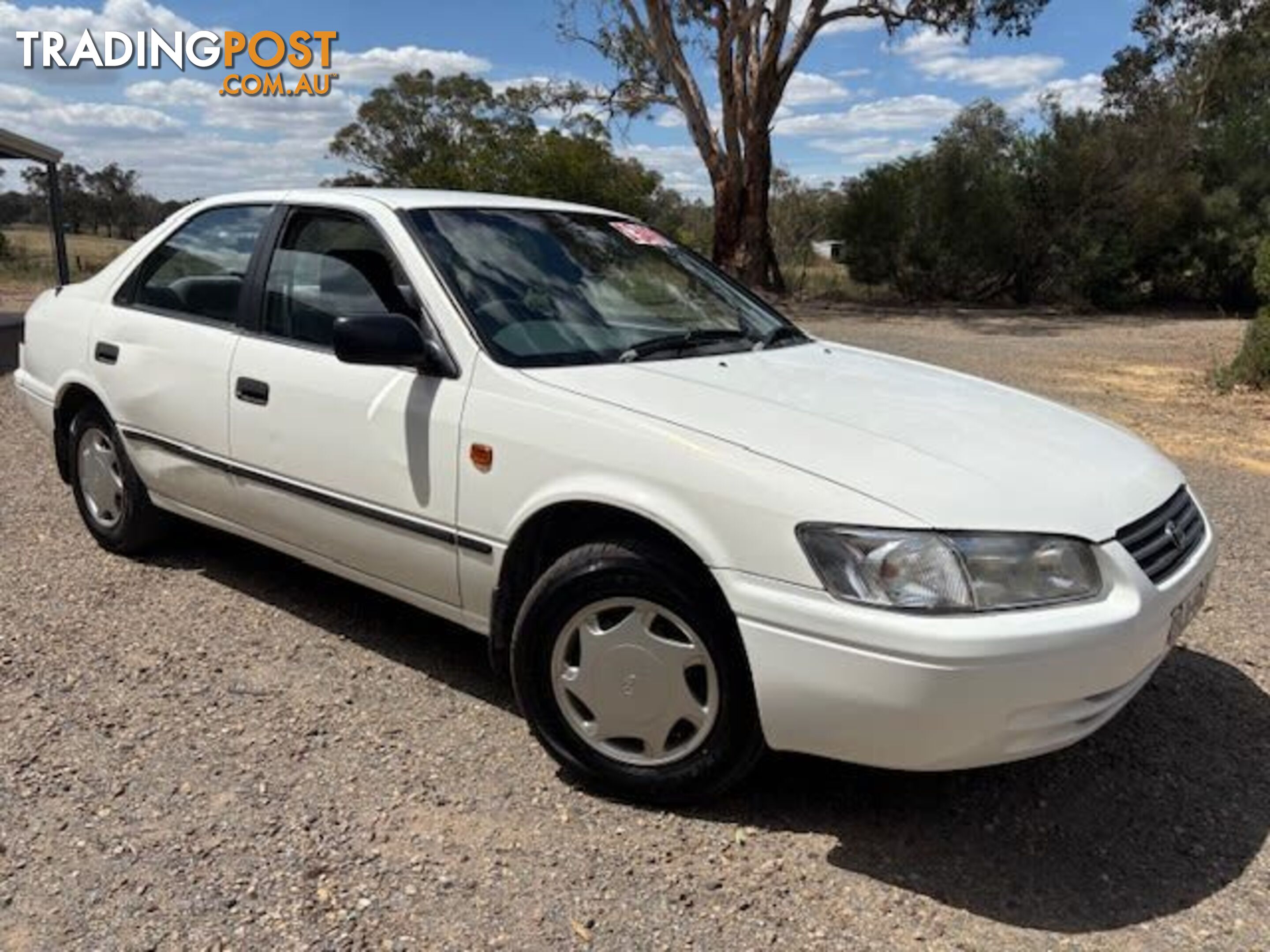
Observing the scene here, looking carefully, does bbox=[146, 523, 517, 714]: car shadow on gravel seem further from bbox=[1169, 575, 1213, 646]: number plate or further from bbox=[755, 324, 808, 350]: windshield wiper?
bbox=[1169, 575, 1213, 646]: number plate

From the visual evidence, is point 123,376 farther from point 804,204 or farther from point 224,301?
point 804,204

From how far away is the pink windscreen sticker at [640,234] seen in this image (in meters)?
4.28

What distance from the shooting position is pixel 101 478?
16.2 feet

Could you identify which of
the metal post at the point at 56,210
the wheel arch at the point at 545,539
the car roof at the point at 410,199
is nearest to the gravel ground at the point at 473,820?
the wheel arch at the point at 545,539

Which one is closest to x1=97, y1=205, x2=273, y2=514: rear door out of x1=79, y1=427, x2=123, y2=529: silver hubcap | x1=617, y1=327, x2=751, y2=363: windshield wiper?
x1=79, y1=427, x2=123, y2=529: silver hubcap

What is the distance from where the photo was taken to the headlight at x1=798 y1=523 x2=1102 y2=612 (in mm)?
2500

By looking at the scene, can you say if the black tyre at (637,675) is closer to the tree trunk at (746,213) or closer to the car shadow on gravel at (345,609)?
the car shadow on gravel at (345,609)

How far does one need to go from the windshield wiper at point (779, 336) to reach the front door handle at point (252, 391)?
1.71 meters

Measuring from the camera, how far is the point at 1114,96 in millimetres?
37000

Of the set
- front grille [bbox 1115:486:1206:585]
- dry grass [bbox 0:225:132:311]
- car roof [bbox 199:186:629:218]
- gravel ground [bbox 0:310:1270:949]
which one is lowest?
dry grass [bbox 0:225:132:311]

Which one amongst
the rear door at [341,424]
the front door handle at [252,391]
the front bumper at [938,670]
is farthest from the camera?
the front door handle at [252,391]

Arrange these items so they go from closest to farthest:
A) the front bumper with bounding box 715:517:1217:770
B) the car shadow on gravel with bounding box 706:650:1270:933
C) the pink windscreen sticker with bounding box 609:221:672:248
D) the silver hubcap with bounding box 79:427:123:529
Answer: the front bumper with bounding box 715:517:1217:770 → the car shadow on gravel with bounding box 706:650:1270:933 → the pink windscreen sticker with bounding box 609:221:672:248 → the silver hubcap with bounding box 79:427:123:529

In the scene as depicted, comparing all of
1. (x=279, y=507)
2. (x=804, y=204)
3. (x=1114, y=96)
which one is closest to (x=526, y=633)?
(x=279, y=507)

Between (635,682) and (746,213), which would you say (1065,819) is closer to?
(635,682)
